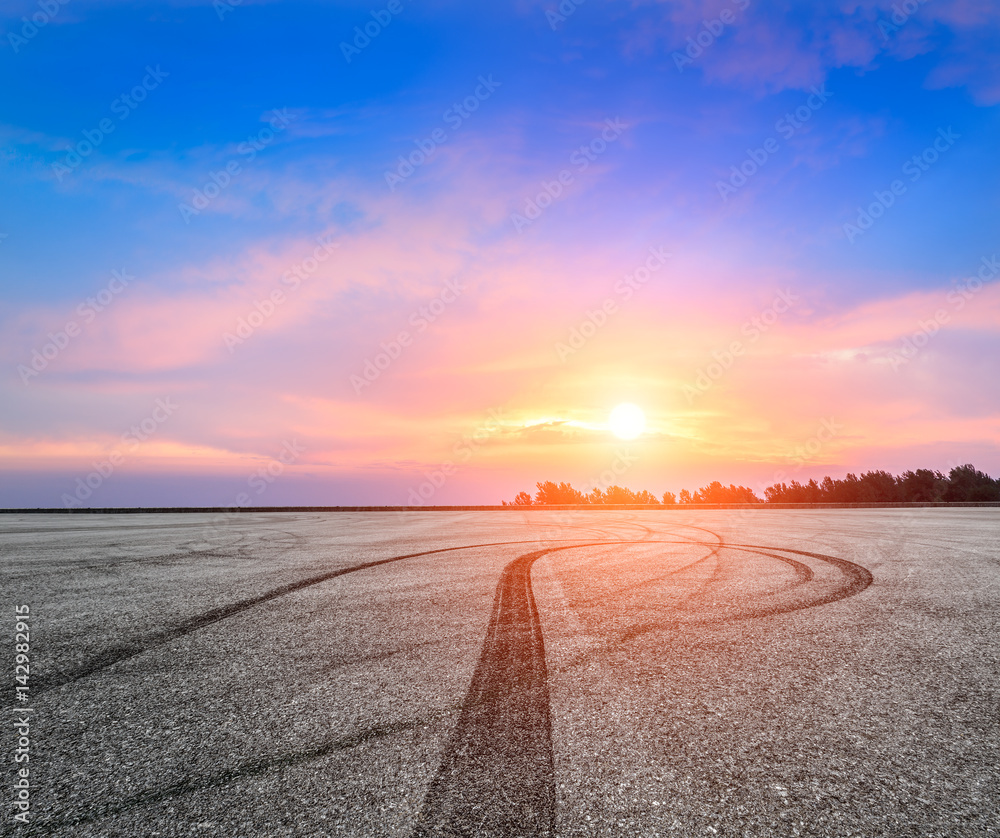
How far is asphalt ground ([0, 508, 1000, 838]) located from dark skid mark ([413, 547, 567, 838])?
0.01 meters

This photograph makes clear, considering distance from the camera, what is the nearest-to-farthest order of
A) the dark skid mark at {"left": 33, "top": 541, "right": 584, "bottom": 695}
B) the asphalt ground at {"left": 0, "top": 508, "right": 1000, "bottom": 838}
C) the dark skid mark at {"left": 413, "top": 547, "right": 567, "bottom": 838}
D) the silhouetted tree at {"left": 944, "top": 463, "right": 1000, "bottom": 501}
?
1. the dark skid mark at {"left": 413, "top": 547, "right": 567, "bottom": 838}
2. the asphalt ground at {"left": 0, "top": 508, "right": 1000, "bottom": 838}
3. the dark skid mark at {"left": 33, "top": 541, "right": 584, "bottom": 695}
4. the silhouetted tree at {"left": 944, "top": 463, "right": 1000, "bottom": 501}

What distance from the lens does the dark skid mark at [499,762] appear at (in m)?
2.37

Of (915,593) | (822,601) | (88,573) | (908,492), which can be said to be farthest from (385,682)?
(908,492)

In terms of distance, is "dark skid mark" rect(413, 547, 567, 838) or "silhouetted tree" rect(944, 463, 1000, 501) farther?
"silhouetted tree" rect(944, 463, 1000, 501)

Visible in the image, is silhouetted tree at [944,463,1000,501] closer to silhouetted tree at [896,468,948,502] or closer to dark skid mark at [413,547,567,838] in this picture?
silhouetted tree at [896,468,948,502]

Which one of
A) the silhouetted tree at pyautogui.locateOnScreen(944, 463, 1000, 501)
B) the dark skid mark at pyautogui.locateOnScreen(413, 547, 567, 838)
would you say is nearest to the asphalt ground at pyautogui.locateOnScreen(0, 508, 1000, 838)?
the dark skid mark at pyautogui.locateOnScreen(413, 547, 567, 838)

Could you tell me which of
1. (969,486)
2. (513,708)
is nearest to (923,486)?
(969,486)

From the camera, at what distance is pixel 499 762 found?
2812 millimetres

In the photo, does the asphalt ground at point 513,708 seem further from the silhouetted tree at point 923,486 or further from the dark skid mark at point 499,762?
the silhouetted tree at point 923,486

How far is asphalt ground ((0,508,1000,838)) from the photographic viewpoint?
248 centimetres

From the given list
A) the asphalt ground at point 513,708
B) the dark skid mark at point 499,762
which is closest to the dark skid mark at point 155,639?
the asphalt ground at point 513,708

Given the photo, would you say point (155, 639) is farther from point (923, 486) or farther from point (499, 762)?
point (923, 486)

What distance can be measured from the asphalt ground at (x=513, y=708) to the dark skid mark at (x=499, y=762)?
0.01m

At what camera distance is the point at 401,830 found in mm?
2342
